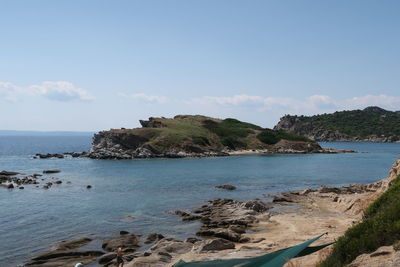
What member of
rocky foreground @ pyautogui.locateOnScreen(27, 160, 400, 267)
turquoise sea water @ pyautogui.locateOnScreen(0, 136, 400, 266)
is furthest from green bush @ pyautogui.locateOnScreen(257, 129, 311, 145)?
rocky foreground @ pyautogui.locateOnScreen(27, 160, 400, 267)

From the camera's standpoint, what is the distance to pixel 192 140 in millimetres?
138500

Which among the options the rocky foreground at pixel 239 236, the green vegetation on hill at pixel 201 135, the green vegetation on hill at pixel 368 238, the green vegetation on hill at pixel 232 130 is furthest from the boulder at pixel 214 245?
the green vegetation on hill at pixel 232 130

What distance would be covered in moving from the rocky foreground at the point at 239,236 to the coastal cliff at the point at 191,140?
81121 millimetres

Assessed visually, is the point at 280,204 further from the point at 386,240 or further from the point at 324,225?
the point at 386,240

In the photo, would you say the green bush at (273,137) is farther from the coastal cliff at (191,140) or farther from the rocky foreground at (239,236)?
the rocky foreground at (239,236)

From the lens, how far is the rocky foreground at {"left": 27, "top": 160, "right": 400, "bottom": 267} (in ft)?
79.6

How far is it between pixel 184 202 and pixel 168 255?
24.5m

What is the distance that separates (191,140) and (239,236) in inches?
4253

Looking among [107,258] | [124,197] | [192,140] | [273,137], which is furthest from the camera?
[273,137]

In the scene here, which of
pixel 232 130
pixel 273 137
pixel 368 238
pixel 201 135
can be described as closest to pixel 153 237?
pixel 368 238

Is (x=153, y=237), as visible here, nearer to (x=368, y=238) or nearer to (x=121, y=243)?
(x=121, y=243)

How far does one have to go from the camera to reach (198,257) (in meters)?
24.2

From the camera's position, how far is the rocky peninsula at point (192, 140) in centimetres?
12712

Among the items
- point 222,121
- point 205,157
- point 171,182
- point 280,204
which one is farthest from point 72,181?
point 222,121
